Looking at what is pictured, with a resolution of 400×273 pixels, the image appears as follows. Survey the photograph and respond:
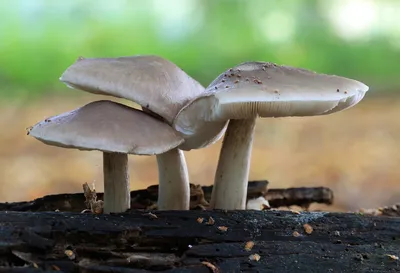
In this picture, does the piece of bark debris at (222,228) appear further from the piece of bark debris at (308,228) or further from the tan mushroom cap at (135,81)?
the tan mushroom cap at (135,81)

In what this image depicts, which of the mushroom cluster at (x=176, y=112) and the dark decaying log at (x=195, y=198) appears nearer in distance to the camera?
the mushroom cluster at (x=176, y=112)

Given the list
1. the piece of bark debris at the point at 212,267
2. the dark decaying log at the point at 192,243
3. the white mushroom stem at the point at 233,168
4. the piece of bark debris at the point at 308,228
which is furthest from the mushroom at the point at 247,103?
the piece of bark debris at the point at 212,267

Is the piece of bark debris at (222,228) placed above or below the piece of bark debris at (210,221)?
below

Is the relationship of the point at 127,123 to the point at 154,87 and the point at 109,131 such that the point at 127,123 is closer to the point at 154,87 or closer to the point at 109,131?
the point at 109,131

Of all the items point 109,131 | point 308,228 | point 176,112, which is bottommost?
point 308,228

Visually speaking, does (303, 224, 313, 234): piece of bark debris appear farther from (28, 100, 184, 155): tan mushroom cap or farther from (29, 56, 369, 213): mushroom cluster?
(28, 100, 184, 155): tan mushroom cap

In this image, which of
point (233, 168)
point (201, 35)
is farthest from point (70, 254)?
point (201, 35)
